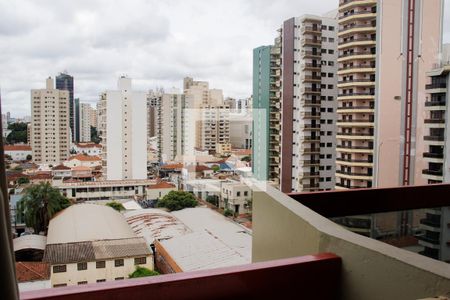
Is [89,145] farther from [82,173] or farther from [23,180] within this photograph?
[23,180]

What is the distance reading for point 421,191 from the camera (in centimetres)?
189

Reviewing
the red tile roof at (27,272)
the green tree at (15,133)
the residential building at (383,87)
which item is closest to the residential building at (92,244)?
the red tile roof at (27,272)

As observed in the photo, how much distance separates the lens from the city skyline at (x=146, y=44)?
402 cm

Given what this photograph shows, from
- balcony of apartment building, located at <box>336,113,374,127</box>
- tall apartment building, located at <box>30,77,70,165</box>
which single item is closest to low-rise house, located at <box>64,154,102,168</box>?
tall apartment building, located at <box>30,77,70,165</box>

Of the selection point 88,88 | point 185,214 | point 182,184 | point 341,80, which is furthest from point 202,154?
point 341,80

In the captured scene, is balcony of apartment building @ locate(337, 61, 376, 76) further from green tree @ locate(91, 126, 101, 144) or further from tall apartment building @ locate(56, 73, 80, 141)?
tall apartment building @ locate(56, 73, 80, 141)

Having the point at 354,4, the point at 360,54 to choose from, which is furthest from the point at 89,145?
the point at 354,4

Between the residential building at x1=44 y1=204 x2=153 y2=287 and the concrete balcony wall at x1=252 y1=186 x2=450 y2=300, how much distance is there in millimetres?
2143

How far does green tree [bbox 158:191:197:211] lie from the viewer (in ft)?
19.7

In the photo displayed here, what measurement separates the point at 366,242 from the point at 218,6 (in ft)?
14.7

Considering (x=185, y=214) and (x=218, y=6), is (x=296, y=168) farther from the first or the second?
(x=218, y=6)

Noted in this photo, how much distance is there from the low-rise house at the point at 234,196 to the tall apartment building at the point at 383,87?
8.92 feet

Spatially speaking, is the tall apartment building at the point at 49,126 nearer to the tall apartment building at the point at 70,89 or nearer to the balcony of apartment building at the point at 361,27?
the tall apartment building at the point at 70,89

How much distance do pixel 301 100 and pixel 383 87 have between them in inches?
70.5
